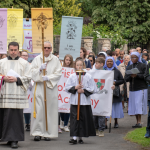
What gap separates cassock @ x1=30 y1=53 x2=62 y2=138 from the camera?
8883mm

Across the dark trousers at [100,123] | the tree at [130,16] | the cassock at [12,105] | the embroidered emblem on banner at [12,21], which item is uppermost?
the tree at [130,16]

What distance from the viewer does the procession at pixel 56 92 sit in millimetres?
8102

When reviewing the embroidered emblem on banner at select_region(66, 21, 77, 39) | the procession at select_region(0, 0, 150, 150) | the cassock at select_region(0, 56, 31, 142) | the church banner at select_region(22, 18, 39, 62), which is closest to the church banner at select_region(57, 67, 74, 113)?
the procession at select_region(0, 0, 150, 150)

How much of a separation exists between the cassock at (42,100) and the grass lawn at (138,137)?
1641 mm

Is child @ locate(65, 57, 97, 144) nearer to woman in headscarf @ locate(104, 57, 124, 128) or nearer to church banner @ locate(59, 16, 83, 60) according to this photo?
woman in headscarf @ locate(104, 57, 124, 128)

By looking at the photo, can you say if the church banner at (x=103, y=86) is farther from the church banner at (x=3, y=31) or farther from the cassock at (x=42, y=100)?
the church banner at (x=3, y=31)

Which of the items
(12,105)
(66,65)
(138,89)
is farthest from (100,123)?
(12,105)

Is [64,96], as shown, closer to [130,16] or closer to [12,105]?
[12,105]

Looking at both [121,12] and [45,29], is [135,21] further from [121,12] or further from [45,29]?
[45,29]

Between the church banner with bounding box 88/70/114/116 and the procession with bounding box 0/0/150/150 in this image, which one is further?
the church banner with bounding box 88/70/114/116

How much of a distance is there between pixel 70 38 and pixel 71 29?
0.27 metres

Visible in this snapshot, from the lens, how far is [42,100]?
895 centimetres

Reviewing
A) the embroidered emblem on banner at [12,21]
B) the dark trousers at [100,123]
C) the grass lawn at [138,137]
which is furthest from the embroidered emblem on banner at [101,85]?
the embroidered emblem on banner at [12,21]

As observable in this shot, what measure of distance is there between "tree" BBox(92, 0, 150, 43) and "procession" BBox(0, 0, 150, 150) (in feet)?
76.8
